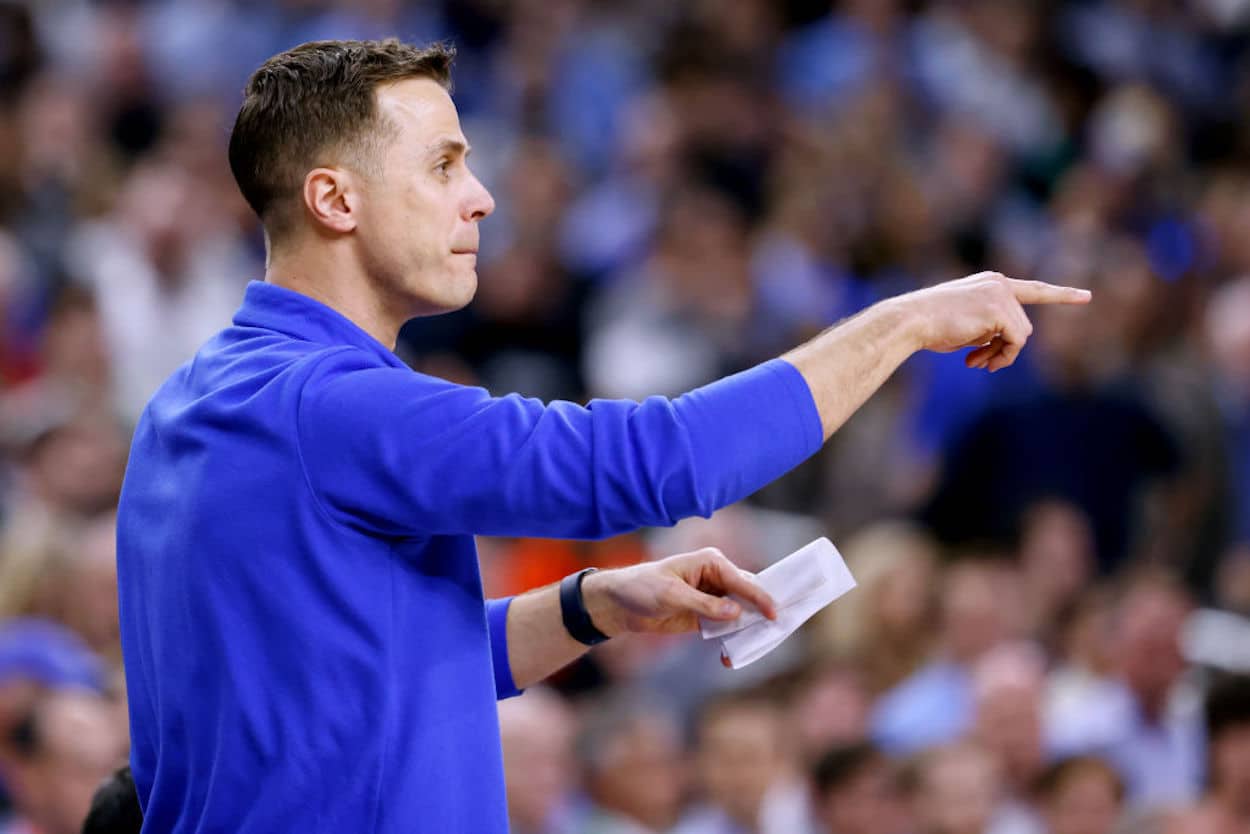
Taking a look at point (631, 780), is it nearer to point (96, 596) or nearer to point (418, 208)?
point (96, 596)

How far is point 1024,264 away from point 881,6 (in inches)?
75.4

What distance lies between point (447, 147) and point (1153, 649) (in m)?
4.15

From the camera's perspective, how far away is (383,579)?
236cm

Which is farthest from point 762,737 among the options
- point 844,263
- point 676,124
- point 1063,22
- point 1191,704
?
point 1063,22

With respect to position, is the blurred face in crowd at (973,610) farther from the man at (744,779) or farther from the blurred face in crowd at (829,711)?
the man at (744,779)

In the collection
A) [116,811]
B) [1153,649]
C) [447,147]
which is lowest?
[116,811]

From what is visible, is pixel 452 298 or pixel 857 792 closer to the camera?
pixel 452 298

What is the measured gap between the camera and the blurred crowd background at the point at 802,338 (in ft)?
18.0

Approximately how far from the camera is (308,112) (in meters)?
2.50

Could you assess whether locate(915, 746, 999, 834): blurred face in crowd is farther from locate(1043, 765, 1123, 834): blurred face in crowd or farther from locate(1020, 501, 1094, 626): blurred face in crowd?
locate(1020, 501, 1094, 626): blurred face in crowd

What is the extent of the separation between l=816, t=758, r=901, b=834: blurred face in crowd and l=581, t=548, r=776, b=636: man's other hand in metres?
2.45

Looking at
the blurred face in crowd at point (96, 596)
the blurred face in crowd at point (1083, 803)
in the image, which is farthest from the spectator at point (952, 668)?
the blurred face in crowd at point (96, 596)

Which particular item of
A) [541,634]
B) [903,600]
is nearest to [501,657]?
[541,634]

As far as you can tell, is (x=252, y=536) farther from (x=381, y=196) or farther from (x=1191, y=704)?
(x=1191, y=704)
